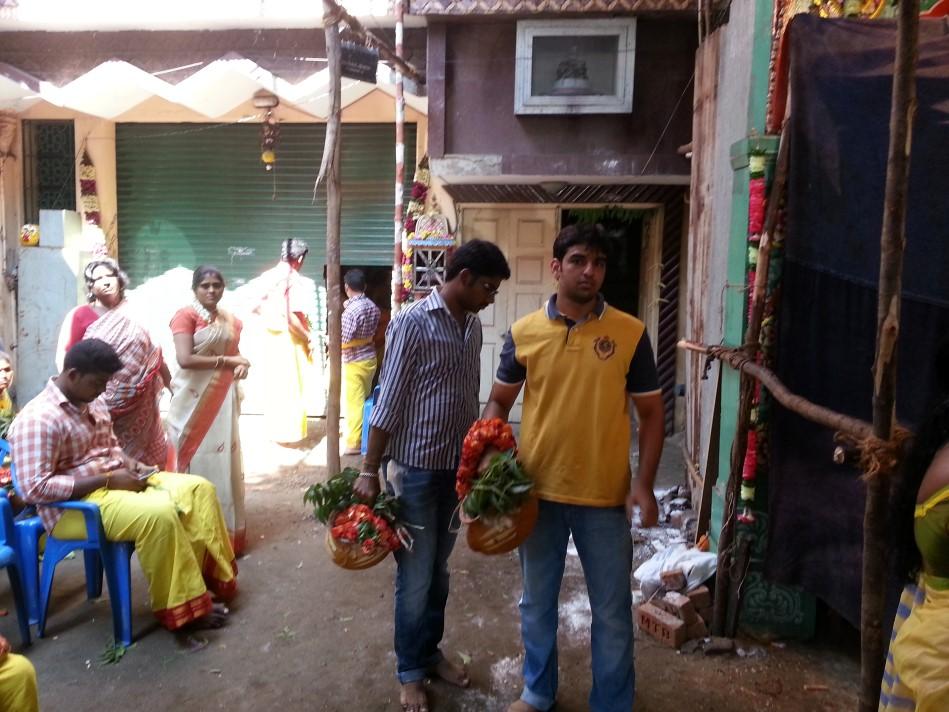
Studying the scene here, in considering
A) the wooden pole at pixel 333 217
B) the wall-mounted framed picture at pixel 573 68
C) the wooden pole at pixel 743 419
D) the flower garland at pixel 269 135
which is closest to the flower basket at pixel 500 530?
the wooden pole at pixel 743 419

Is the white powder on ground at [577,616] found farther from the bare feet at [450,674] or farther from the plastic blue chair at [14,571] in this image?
the plastic blue chair at [14,571]

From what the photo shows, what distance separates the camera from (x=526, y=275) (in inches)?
320

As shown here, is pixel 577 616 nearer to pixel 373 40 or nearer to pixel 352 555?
pixel 352 555

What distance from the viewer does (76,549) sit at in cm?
346

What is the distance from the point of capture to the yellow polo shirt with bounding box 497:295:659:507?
8.44 ft

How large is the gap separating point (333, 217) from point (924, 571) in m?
4.18

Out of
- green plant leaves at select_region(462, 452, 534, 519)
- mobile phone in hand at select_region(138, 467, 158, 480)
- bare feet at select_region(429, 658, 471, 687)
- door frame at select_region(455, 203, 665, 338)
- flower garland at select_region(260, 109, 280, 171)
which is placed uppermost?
flower garland at select_region(260, 109, 280, 171)

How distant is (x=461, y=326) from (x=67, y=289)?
735cm

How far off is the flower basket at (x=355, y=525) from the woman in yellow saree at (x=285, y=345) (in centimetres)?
466

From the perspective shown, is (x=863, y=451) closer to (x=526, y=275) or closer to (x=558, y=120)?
(x=558, y=120)

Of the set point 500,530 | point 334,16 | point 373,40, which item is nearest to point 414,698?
point 500,530

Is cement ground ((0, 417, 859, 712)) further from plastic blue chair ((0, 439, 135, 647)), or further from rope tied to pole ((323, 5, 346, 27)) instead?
rope tied to pole ((323, 5, 346, 27))

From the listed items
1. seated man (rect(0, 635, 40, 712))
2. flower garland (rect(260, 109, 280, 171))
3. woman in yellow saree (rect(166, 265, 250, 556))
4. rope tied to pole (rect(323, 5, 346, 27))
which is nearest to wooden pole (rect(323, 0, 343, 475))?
rope tied to pole (rect(323, 5, 346, 27))

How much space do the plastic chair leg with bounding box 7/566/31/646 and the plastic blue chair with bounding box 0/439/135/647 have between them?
0.09 metres
